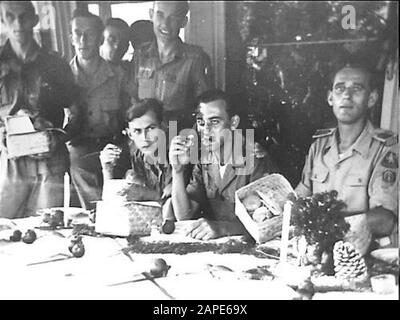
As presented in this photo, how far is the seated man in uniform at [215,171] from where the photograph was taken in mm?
1983

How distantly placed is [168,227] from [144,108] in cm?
43

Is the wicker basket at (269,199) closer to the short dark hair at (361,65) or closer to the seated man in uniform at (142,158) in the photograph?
the seated man in uniform at (142,158)

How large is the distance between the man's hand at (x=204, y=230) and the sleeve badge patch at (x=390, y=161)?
608 mm

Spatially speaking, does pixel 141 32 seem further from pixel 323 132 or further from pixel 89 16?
pixel 323 132

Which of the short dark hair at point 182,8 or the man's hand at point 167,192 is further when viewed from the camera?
the man's hand at point 167,192

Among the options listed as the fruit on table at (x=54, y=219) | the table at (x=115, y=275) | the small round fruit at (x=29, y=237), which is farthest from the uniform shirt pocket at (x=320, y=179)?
the small round fruit at (x=29, y=237)

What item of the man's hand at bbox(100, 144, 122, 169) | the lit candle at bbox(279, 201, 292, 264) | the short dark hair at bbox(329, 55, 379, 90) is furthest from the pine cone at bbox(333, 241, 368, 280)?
the man's hand at bbox(100, 144, 122, 169)

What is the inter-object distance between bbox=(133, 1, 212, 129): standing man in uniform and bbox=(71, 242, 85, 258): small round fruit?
21.8 inches

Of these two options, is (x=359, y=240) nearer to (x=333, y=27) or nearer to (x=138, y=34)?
(x=333, y=27)

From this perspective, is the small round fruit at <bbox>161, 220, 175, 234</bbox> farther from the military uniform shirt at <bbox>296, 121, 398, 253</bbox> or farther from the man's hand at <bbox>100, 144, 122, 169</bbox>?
the military uniform shirt at <bbox>296, 121, 398, 253</bbox>

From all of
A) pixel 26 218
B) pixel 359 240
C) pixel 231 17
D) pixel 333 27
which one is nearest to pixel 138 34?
pixel 231 17

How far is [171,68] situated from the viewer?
198 centimetres

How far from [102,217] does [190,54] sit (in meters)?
0.66

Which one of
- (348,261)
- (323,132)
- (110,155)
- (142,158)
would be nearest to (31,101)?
(110,155)
